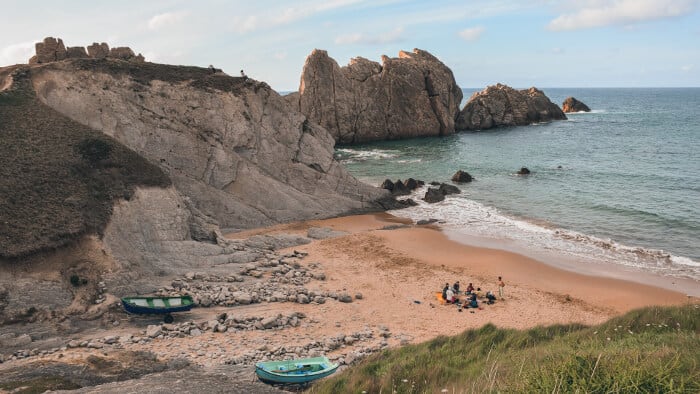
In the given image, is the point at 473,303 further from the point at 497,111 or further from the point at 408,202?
the point at 497,111

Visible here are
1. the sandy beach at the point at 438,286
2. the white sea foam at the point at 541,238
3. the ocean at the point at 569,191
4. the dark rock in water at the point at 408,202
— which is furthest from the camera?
the dark rock in water at the point at 408,202

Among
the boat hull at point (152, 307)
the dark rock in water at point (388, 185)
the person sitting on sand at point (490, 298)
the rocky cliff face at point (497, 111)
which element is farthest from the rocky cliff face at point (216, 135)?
the rocky cliff face at point (497, 111)

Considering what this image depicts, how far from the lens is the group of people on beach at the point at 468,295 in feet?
85.5

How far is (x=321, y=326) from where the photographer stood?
74.0 feet

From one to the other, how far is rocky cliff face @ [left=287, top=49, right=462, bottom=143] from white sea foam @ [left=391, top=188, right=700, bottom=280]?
42.6 metres

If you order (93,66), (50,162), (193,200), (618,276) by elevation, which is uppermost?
(93,66)

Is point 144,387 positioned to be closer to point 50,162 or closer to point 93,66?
point 50,162

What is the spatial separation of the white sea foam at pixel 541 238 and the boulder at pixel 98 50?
30049mm

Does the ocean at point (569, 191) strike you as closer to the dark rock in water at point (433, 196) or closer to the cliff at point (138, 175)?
the dark rock in water at point (433, 196)

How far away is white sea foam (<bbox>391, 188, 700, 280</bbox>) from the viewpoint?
32084mm

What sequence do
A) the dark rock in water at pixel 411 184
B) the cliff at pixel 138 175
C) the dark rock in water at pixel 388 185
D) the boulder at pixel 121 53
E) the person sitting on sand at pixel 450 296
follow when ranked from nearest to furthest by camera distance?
1. the cliff at pixel 138 175
2. the person sitting on sand at pixel 450 296
3. the boulder at pixel 121 53
4. the dark rock in water at pixel 388 185
5. the dark rock in water at pixel 411 184

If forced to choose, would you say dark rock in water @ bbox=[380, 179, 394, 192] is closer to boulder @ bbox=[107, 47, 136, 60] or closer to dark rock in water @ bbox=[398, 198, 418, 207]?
dark rock in water @ bbox=[398, 198, 418, 207]

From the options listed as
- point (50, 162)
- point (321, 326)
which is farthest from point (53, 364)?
point (50, 162)

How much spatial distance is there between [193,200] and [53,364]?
20565mm
